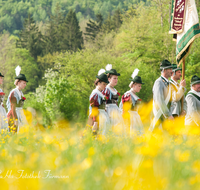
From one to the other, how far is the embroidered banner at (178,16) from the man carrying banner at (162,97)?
33.0 inches

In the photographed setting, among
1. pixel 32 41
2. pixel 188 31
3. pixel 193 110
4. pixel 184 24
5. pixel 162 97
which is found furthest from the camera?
pixel 32 41

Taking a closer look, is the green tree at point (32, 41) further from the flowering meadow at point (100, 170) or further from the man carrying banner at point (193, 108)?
the flowering meadow at point (100, 170)

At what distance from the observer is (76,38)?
201ft

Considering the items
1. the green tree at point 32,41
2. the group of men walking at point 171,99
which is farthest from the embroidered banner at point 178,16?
the green tree at point 32,41

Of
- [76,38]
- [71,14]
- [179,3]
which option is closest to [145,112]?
[179,3]

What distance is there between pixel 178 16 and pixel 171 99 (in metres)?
1.87

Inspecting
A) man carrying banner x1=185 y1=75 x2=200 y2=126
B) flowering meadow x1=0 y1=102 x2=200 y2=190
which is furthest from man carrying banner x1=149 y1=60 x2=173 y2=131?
flowering meadow x1=0 y1=102 x2=200 y2=190

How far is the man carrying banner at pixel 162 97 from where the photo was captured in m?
6.34

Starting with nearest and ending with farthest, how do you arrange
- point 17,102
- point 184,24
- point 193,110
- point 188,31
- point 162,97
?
point 162,97 → point 193,110 → point 188,31 → point 184,24 → point 17,102

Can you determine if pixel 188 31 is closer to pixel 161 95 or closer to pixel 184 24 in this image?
pixel 184 24

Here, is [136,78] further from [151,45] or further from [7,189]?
[151,45]

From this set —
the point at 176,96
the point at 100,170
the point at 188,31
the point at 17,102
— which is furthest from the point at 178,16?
the point at 100,170

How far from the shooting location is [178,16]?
691 cm

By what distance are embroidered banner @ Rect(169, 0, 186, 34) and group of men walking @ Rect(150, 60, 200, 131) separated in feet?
2.64
